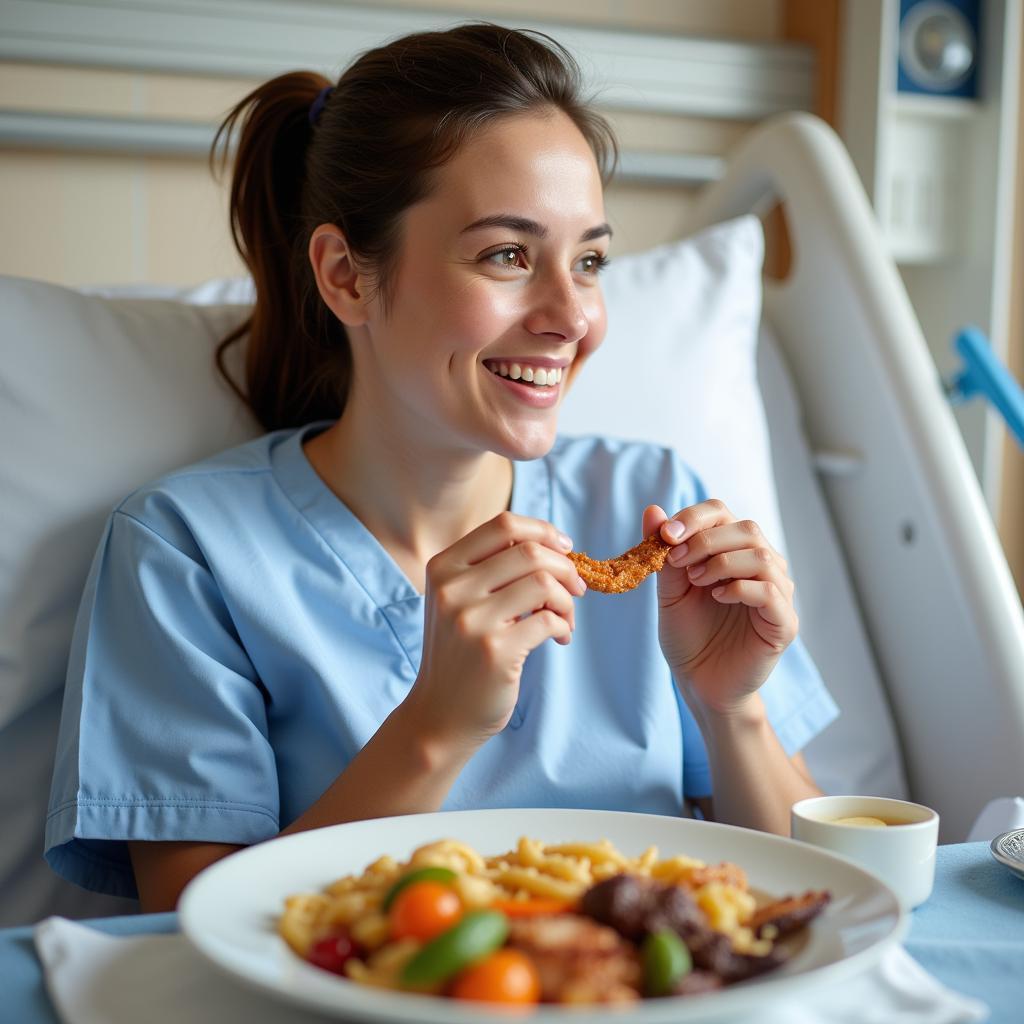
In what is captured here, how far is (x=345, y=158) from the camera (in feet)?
4.64

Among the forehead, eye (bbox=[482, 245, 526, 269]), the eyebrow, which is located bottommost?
eye (bbox=[482, 245, 526, 269])

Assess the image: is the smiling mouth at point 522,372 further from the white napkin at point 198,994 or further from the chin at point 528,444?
the white napkin at point 198,994

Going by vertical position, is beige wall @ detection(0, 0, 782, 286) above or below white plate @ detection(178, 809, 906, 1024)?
above

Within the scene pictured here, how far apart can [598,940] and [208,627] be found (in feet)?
2.35

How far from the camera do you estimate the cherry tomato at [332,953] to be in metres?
0.69

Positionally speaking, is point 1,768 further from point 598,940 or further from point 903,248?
point 903,248

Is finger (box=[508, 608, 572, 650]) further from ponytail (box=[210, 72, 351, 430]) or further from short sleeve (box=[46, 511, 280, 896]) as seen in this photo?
ponytail (box=[210, 72, 351, 430])

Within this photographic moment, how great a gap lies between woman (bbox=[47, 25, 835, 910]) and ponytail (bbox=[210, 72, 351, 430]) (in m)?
0.05

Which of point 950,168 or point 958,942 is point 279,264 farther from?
point 950,168

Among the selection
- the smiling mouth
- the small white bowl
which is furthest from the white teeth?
the small white bowl

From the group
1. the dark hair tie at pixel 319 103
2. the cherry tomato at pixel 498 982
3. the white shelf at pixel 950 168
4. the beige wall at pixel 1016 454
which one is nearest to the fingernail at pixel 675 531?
the cherry tomato at pixel 498 982

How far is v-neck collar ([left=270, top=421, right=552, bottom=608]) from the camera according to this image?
4.44 feet

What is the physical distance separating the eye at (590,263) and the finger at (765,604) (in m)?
0.42

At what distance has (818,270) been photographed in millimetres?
1939
